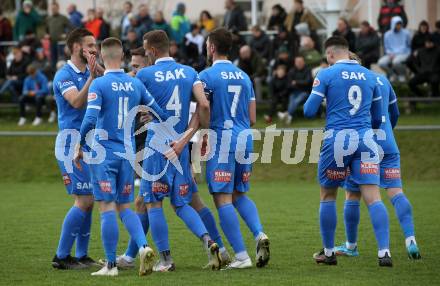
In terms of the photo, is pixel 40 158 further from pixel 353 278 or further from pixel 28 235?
pixel 353 278

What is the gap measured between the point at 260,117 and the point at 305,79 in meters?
2.02

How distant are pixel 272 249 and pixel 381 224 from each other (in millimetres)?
1643

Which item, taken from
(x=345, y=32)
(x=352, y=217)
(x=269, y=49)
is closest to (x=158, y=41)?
(x=352, y=217)

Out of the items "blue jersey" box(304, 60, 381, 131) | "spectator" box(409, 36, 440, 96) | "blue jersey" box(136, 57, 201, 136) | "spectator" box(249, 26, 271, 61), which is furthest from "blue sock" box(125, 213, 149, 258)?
"spectator" box(249, 26, 271, 61)

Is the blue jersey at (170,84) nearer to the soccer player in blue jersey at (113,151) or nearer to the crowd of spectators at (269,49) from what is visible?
the soccer player in blue jersey at (113,151)

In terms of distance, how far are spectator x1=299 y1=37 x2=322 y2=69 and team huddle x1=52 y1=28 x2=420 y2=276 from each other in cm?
1311

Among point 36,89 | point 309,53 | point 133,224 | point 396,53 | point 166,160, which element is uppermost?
point 166,160

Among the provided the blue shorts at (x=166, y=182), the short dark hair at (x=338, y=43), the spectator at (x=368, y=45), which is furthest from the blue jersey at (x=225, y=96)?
the spectator at (x=368, y=45)

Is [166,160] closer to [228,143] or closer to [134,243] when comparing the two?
[228,143]

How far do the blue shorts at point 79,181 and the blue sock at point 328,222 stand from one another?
92.3 inches

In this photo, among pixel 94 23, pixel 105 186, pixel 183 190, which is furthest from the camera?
pixel 94 23

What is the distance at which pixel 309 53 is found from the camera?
23375 mm

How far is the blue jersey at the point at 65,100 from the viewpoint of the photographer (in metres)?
9.76

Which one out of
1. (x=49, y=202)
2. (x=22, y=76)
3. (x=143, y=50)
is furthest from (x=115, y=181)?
(x=22, y=76)
